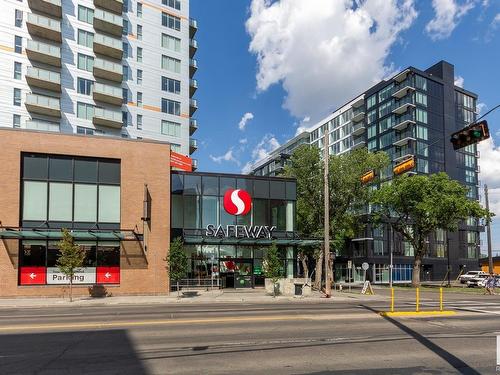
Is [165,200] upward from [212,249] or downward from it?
upward

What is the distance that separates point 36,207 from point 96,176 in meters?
4.12

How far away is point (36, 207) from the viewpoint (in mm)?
29516

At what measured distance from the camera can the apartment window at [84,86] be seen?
53.9 metres

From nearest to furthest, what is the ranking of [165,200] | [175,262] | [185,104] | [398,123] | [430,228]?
[175,262]
[165,200]
[430,228]
[185,104]
[398,123]

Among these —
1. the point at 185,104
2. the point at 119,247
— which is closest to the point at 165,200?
the point at 119,247

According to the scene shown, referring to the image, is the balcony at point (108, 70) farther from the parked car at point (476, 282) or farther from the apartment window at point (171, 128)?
the parked car at point (476, 282)

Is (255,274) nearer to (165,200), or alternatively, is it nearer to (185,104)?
(165,200)

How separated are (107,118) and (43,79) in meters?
7.75

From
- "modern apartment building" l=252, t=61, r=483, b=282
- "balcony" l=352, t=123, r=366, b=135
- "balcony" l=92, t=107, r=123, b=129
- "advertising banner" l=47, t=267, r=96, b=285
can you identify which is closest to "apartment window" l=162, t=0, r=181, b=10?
"balcony" l=92, t=107, r=123, b=129

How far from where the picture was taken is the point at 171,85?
6091cm

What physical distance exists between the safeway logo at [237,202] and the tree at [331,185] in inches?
344

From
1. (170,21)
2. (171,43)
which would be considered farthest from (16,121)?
(170,21)

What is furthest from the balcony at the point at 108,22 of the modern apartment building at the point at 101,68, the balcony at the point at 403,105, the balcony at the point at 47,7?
the balcony at the point at 403,105

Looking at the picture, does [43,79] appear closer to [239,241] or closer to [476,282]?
[239,241]
